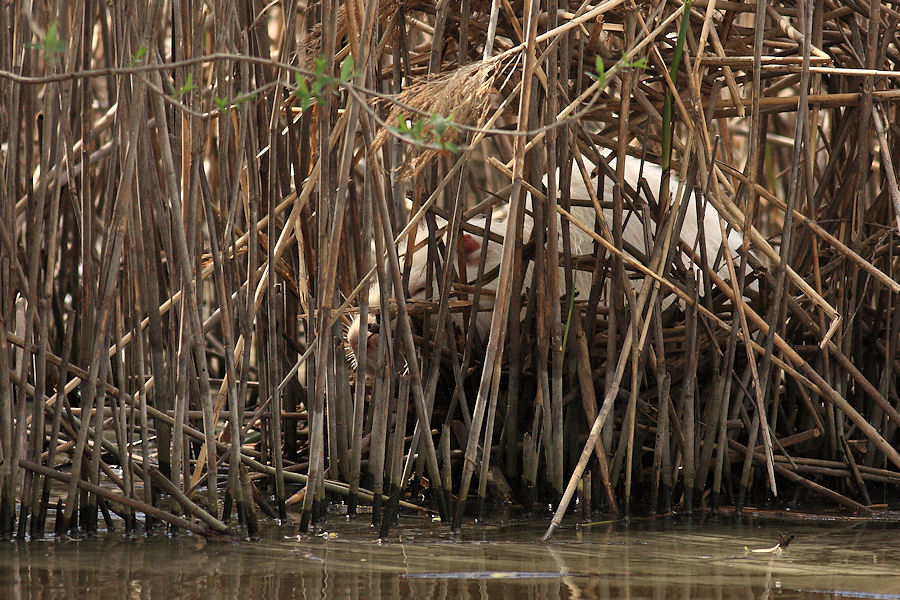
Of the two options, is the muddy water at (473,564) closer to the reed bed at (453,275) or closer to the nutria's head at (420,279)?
the reed bed at (453,275)

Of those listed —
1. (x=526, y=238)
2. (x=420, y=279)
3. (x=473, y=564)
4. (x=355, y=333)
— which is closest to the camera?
(x=473, y=564)

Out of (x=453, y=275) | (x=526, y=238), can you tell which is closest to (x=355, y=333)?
(x=453, y=275)

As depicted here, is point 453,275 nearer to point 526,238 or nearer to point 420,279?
point 420,279

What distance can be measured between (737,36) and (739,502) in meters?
1.27

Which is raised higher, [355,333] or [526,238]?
[526,238]

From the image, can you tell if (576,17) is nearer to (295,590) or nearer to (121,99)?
(121,99)

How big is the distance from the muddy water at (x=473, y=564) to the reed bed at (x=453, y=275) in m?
0.10

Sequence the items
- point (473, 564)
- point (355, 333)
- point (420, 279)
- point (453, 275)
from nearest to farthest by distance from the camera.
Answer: point (473, 564)
point (453, 275)
point (355, 333)
point (420, 279)

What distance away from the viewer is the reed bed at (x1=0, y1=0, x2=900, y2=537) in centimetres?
227

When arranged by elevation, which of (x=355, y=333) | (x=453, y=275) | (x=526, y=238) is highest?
(x=526, y=238)

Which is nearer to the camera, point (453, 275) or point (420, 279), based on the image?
point (453, 275)

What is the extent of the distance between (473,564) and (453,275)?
75 cm

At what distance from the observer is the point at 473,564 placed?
216 centimetres

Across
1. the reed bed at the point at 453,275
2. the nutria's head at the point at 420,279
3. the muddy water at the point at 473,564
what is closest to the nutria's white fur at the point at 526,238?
the nutria's head at the point at 420,279
